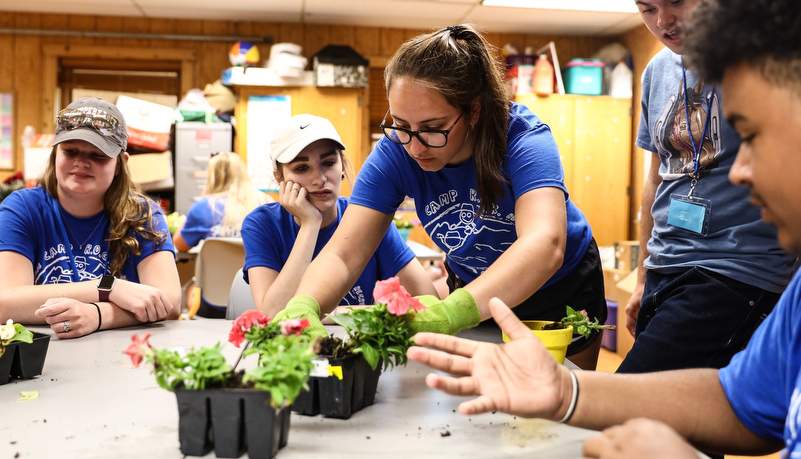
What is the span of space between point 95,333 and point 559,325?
3.59 feet

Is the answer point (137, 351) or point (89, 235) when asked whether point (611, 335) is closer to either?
point (89, 235)

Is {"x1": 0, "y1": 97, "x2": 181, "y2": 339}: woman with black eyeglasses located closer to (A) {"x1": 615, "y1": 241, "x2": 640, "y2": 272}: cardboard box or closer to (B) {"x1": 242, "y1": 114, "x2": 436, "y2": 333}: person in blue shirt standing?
(B) {"x1": 242, "y1": 114, "x2": 436, "y2": 333}: person in blue shirt standing

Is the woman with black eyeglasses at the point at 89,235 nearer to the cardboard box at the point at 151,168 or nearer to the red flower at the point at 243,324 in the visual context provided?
the red flower at the point at 243,324

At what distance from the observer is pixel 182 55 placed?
5965 mm

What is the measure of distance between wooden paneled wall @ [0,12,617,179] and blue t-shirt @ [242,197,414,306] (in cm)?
428

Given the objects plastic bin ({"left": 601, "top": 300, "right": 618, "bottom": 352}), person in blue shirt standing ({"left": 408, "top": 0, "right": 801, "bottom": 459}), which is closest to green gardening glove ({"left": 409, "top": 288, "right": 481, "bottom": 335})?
person in blue shirt standing ({"left": 408, "top": 0, "right": 801, "bottom": 459})

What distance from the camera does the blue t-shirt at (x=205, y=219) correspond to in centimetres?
358

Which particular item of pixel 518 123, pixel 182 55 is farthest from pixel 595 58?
pixel 518 123

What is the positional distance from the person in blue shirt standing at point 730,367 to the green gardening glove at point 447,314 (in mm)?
159

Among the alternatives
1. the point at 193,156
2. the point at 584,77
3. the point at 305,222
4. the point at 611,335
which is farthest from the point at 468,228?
the point at 584,77

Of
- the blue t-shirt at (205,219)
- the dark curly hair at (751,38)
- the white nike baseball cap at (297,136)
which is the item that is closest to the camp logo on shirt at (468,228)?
the white nike baseball cap at (297,136)

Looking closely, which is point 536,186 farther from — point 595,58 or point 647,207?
point 595,58

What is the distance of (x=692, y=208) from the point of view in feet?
4.31

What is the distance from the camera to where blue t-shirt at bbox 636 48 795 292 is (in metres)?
1.23
